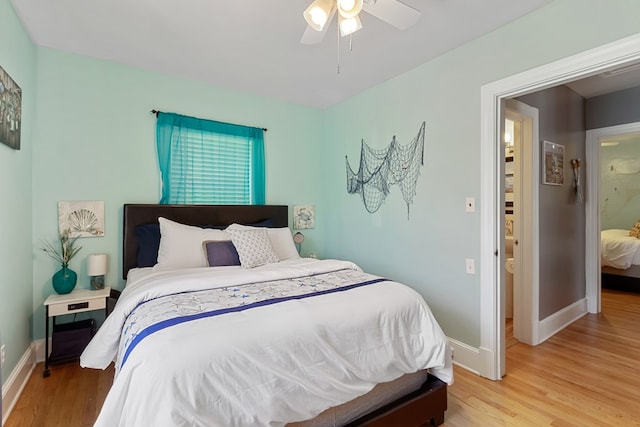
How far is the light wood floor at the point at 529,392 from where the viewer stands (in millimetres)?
1821

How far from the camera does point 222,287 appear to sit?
1.96 meters

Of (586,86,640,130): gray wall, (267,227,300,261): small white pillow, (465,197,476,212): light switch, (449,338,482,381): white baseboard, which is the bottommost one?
(449,338,482,381): white baseboard

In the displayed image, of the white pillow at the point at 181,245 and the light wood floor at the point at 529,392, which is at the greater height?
the white pillow at the point at 181,245

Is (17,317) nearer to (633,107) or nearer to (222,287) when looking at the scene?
(222,287)

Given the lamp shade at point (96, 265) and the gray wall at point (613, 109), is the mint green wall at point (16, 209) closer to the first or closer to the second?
the lamp shade at point (96, 265)

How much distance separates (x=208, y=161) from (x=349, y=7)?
2246mm

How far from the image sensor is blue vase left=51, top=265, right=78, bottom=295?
240 centimetres

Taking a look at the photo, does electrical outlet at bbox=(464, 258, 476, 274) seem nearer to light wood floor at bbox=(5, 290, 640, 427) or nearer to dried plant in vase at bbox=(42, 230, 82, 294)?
light wood floor at bbox=(5, 290, 640, 427)

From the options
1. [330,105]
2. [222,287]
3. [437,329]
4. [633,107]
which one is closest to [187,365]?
[222,287]

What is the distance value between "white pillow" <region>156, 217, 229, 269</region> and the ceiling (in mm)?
1437

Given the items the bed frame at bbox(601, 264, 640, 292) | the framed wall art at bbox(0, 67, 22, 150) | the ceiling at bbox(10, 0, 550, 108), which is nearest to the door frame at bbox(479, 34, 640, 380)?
the ceiling at bbox(10, 0, 550, 108)

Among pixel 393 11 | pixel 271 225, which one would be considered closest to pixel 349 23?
pixel 393 11

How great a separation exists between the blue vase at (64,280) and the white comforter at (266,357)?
0.98 m

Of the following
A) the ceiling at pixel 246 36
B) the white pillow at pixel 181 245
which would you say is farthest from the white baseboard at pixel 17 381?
the ceiling at pixel 246 36
